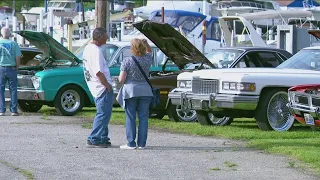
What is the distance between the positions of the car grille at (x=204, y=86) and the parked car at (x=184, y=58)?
141 cm

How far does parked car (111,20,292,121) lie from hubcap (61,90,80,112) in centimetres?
214

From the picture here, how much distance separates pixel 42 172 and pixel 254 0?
145 ft

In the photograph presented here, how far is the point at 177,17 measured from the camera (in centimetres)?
4053

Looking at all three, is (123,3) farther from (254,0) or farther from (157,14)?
(157,14)

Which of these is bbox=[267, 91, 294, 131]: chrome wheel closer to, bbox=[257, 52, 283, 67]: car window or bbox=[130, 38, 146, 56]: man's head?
bbox=[257, 52, 283, 67]: car window

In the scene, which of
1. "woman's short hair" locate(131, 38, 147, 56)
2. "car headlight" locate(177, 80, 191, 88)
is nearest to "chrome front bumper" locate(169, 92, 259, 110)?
"car headlight" locate(177, 80, 191, 88)

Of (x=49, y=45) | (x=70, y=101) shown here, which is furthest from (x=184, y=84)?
(x=49, y=45)

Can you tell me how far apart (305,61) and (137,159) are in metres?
5.57

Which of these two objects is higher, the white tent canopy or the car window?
the white tent canopy

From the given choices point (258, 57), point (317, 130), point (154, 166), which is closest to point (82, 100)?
point (258, 57)

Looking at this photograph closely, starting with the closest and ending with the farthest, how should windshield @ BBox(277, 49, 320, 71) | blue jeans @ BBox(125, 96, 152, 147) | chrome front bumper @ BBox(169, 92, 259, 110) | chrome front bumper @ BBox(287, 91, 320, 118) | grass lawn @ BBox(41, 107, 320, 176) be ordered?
grass lawn @ BBox(41, 107, 320, 176)
blue jeans @ BBox(125, 96, 152, 147)
chrome front bumper @ BBox(287, 91, 320, 118)
chrome front bumper @ BBox(169, 92, 259, 110)
windshield @ BBox(277, 49, 320, 71)

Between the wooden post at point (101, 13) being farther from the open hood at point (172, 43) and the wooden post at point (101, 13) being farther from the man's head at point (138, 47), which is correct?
the man's head at point (138, 47)

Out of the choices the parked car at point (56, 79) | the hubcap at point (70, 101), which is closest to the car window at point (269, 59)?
the parked car at point (56, 79)

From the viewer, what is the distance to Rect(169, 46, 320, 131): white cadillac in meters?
15.2
